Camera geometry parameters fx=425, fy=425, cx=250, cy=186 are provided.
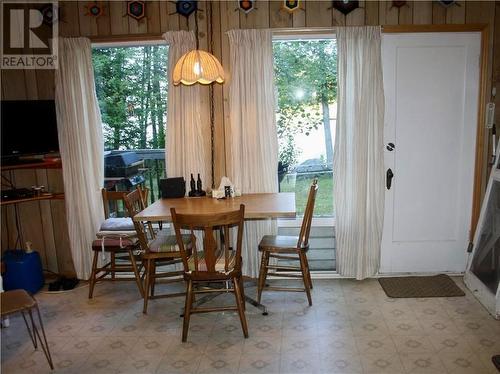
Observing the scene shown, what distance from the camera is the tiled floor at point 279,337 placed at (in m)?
2.54

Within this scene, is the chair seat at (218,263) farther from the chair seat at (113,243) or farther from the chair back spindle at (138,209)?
the chair seat at (113,243)

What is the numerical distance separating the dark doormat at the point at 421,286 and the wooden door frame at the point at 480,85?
535 mm

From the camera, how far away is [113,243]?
3469 millimetres

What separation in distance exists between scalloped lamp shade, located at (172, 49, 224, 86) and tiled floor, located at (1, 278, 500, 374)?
173cm

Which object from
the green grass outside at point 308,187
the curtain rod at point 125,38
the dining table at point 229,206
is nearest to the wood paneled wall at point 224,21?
the curtain rod at point 125,38

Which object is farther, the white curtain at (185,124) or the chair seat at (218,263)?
the white curtain at (185,124)

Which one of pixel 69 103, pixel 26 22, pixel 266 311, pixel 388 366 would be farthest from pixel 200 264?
pixel 26 22

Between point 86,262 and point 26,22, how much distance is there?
7.09 feet

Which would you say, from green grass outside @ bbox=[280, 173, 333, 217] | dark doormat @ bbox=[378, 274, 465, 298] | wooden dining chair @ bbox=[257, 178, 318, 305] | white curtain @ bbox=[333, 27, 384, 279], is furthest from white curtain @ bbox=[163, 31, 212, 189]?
dark doormat @ bbox=[378, 274, 465, 298]

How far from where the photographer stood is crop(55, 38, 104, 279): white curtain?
3654 mm

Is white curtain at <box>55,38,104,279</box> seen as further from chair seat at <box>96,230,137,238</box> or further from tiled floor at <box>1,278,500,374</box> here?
tiled floor at <box>1,278,500,374</box>

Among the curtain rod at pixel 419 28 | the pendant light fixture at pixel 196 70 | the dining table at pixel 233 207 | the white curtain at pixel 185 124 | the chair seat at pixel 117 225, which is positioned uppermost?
the curtain rod at pixel 419 28

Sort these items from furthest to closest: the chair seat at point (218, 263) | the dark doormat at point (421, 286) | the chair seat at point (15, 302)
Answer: the dark doormat at point (421, 286), the chair seat at point (218, 263), the chair seat at point (15, 302)

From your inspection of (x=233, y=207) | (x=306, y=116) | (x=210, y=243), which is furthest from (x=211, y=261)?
(x=306, y=116)
